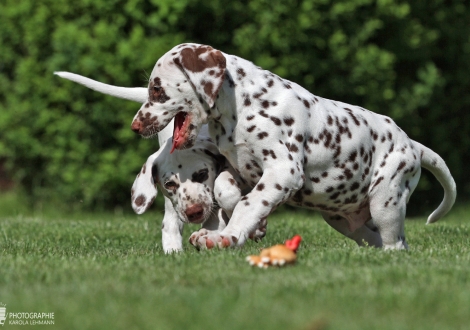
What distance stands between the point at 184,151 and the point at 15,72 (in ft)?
19.8

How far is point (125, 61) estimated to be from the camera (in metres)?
10.6

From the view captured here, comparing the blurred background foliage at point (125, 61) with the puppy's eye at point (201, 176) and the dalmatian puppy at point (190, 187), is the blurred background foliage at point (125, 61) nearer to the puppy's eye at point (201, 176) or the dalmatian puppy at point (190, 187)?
the dalmatian puppy at point (190, 187)

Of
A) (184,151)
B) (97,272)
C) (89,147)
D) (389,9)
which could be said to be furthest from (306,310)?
(389,9)

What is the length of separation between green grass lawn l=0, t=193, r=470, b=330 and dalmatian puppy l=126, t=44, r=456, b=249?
45 centimetres

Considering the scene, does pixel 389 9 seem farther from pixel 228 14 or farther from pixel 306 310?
pixel 306 310

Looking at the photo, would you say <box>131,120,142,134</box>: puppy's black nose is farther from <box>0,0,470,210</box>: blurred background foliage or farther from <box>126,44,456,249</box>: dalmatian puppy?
<box>0,0,470,210</box>: blurred background foliage

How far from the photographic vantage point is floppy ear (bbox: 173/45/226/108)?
17.7 ft

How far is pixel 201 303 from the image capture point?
12.2 ft

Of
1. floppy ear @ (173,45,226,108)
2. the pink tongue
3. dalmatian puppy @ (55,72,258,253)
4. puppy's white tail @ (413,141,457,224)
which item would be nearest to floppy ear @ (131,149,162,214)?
dalmatian puppy @ (55,72,258,253)

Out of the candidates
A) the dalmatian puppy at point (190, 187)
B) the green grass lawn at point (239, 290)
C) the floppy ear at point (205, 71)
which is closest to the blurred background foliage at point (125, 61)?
the dalmatian puppy at point (190, 187)

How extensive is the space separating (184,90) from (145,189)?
3.36 ft

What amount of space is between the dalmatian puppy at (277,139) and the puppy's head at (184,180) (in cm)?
42

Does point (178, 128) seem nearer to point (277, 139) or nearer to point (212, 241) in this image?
point (277, 139)

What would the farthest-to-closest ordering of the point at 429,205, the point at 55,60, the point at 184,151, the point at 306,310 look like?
1. the point at 429,205
2. the point at 55,60
3. the point at 184,151
4. the point at 306,310
